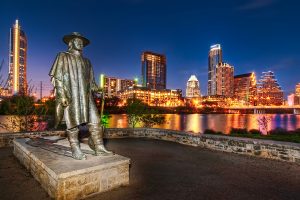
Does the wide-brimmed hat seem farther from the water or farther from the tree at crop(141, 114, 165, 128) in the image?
the water

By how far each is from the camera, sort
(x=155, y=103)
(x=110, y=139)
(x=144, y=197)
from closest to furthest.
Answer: (x=144, y=197), (x=110, y=139), (x=155, y=103)

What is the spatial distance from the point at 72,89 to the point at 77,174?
1887mm

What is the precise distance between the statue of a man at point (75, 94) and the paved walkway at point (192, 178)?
1191mm

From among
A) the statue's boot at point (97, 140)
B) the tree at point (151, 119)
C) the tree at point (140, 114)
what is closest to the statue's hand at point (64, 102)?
the statue's boot at point (97, 140)

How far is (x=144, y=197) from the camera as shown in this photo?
4.18 m

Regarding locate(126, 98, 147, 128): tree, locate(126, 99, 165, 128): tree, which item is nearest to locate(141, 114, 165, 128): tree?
locate(126, 99, 165, 128): tree

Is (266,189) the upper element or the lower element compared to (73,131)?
lower

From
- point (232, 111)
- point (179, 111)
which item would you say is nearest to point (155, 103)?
point (179, 111)

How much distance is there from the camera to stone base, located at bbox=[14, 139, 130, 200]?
3.89 m

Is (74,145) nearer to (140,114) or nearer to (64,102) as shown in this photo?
(64,102)

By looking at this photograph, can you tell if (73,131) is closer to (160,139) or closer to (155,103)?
(160,139)

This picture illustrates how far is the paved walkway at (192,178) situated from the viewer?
4332 mm

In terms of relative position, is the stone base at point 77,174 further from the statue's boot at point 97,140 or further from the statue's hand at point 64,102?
the statue's hand at point 64,102

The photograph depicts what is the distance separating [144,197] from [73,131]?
2.11m
